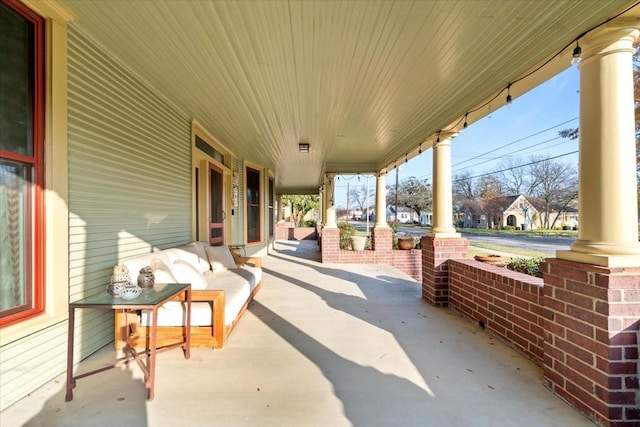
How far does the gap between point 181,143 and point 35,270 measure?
2612mm

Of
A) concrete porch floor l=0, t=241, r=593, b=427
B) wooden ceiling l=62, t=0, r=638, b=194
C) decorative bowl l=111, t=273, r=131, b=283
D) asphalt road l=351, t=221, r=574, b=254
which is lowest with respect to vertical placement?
asphalt road l=351, t=221, r=574, b=254

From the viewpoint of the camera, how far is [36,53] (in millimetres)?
2115

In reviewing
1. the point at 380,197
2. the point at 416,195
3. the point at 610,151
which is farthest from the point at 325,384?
the point at 416,195

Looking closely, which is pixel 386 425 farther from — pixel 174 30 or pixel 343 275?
pixel 343 275

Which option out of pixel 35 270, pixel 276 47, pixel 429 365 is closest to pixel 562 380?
pixel 429 365

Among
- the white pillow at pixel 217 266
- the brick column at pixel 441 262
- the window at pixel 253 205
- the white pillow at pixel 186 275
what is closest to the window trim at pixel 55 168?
the white pillow at pixel 186 275

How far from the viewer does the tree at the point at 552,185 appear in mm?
30688

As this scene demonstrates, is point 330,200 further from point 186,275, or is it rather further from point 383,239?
point 186,275

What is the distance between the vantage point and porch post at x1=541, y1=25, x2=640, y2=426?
1.74 metres

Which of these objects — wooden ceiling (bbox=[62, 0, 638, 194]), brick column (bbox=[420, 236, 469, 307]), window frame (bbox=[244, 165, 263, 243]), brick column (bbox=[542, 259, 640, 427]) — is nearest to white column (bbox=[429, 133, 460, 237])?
brick column (bbox=[420, 236, 469, 307])

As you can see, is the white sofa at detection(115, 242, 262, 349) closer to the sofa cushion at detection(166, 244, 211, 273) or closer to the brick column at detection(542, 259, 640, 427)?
the sofa cushion at detection(166, 244, 211, 273)

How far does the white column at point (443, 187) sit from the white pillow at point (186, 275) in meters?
3.22

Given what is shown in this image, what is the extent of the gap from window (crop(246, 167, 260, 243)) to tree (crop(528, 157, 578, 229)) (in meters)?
31.7

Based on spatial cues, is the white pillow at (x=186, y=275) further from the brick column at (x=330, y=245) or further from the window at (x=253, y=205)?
the window at (x=253, y=205)
